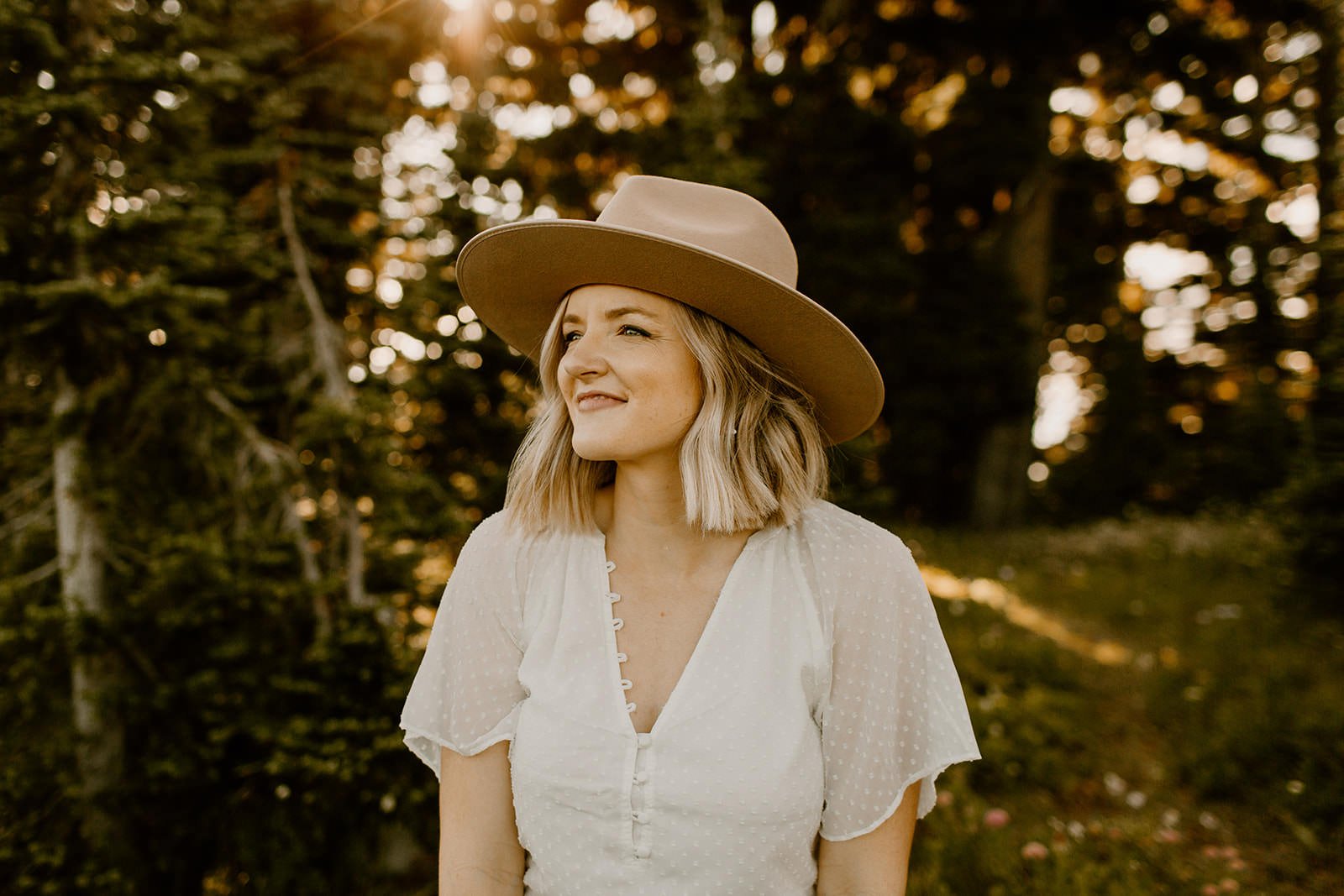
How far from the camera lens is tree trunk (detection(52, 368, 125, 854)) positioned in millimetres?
2768

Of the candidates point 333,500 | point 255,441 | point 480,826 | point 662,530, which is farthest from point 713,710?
point 255,441

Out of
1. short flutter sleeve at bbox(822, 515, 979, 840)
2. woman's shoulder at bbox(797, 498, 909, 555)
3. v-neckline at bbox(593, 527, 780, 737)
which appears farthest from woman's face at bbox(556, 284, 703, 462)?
short flutter sleeve at bbox(822, 515, 979, 840)

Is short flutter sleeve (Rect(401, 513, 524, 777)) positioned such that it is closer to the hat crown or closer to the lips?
the lips

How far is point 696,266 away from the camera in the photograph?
1.76 metres

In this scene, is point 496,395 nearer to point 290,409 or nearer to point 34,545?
point 290,409

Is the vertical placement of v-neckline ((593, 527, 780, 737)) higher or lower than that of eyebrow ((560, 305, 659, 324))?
lower

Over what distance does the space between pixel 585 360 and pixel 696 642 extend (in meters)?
0.68

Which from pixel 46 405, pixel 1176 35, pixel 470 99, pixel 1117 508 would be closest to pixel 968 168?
pixel 1176 35

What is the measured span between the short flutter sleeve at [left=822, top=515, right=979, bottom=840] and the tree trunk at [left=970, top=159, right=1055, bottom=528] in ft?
37.6

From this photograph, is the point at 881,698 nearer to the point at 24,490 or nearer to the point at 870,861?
the point at 870,861

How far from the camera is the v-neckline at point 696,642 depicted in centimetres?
169

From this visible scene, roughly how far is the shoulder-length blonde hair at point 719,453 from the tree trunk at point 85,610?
5.79 ft

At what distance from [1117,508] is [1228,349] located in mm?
3544

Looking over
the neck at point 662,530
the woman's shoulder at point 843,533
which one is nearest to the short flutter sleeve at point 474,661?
the neck at point 662,530
